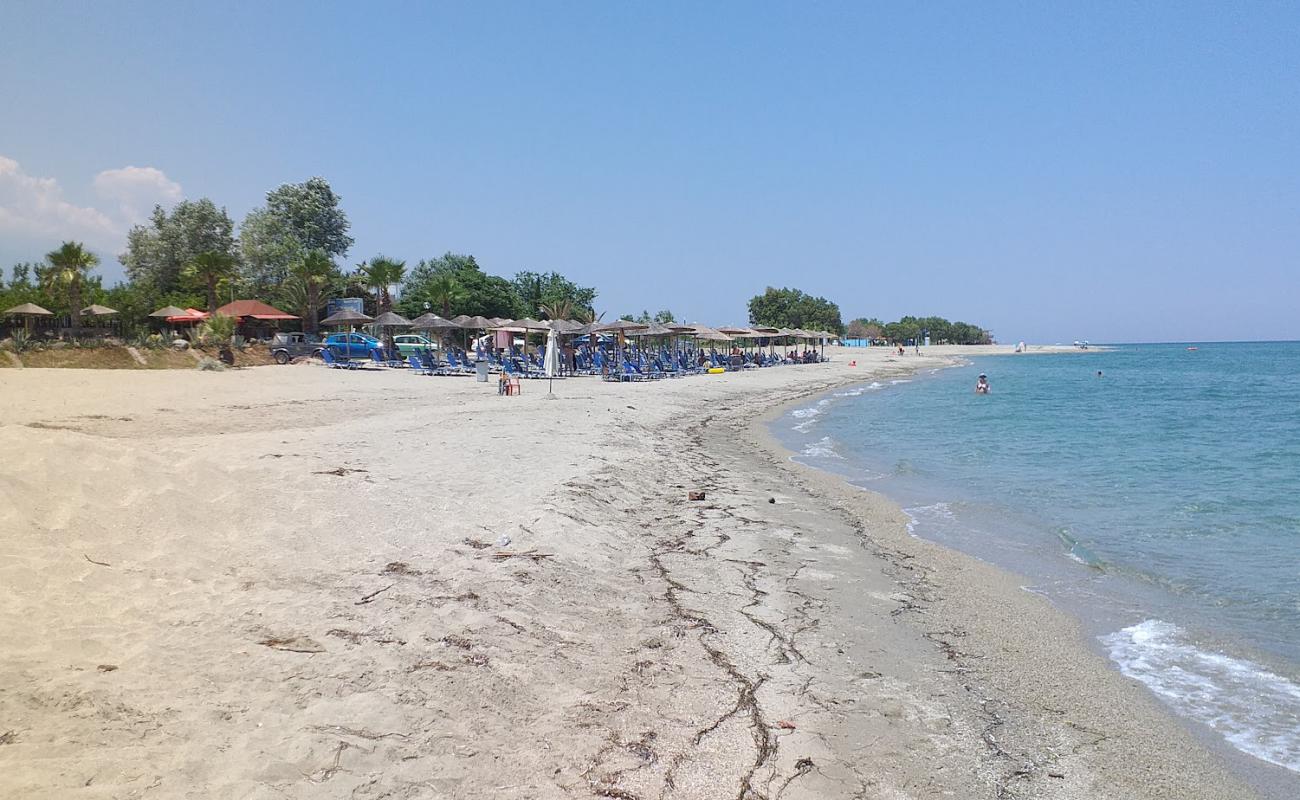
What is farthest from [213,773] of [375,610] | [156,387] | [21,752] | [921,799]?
[156,387]

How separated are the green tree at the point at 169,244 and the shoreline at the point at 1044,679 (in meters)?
48.8

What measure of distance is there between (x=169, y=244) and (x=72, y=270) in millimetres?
14357

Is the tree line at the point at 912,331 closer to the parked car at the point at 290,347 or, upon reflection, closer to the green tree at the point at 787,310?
the green tree at the point at 787,310

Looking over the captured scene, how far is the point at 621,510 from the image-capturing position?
7.95m

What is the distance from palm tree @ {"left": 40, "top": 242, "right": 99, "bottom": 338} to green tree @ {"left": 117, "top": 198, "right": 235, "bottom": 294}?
12139 millimetres

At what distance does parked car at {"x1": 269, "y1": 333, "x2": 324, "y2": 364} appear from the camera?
30394mm

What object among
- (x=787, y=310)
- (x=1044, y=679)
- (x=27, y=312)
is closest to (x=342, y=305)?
(x=27, y=312)

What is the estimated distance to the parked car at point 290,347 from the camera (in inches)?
1197

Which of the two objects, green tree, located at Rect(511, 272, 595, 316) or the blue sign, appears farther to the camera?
green tree, located at Rect(511, 272, 595, 316)

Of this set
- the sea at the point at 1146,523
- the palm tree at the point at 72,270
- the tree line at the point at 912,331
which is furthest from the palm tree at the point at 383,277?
the tree line at the point at 912,331

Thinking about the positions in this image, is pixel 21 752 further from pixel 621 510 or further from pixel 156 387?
pixel 156 387

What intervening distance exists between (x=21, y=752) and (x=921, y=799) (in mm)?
3477

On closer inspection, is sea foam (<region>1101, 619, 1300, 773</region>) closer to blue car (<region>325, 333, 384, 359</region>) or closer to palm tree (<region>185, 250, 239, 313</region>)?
blue car (<region>325, 333, 384, 359</region>)

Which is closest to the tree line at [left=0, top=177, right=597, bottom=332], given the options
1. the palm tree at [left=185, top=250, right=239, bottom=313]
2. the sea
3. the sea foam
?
the palm tree at [left=185, top=250, right=239, bottom=313]
